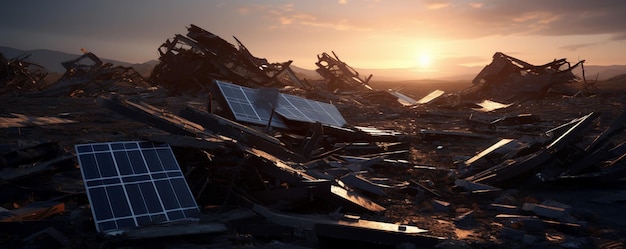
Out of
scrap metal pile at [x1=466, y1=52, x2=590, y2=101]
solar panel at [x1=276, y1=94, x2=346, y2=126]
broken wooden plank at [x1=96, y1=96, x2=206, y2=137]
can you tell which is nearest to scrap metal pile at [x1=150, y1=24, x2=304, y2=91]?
solar panel at [x1=276, y1=94, x2=346, y2=126]

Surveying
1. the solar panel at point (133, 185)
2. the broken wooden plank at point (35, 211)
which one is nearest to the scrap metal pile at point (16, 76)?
the broken wooden plank at point (35, 211)

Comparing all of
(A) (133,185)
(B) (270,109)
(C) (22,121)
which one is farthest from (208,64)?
(A) (133,185)

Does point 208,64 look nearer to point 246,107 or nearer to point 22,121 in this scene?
point 246,107

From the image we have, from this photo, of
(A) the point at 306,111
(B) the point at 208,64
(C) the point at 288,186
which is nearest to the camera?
(C) the point at 288,186

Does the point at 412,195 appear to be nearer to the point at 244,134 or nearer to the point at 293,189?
the point at 293,189

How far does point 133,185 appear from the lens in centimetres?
594

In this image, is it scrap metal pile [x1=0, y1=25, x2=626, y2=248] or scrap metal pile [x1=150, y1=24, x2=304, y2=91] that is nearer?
scrap metal pile [x1=0, y1=25, x2=626, y2=248]

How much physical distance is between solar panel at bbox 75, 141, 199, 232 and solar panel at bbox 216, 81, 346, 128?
5337 mm

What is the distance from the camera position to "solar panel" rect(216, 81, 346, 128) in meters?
12.3

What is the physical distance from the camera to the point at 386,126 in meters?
Result: 17.1

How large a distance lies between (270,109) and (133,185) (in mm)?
7474

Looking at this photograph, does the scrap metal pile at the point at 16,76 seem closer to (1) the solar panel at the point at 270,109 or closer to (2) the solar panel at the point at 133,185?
(1) the solar panel at the point at 270,109

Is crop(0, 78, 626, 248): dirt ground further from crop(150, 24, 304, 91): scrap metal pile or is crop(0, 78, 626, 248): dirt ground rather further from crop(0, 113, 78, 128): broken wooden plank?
crop(150, 24, 304, 91): scrap metal pile

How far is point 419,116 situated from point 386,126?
427 centimetres
